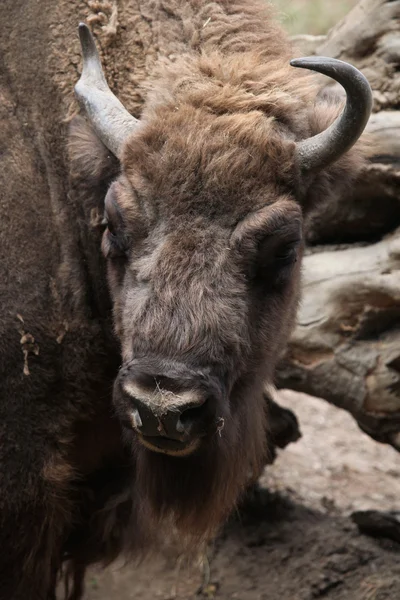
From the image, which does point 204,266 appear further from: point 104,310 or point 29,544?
point 29,544

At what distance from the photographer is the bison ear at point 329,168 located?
404 cm

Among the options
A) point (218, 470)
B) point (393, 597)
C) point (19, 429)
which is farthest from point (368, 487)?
point (19, 429)

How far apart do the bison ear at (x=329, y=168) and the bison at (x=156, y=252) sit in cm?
1

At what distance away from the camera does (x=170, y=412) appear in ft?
10.8

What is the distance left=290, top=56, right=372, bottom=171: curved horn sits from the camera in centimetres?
343

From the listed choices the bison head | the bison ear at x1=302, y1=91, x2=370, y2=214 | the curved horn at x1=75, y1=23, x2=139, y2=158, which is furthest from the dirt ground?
the curved horn at x1=75, y1=23, x2=139, y2=158

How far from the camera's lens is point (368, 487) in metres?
6.53

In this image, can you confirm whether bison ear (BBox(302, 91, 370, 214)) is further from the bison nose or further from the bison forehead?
the bison nose

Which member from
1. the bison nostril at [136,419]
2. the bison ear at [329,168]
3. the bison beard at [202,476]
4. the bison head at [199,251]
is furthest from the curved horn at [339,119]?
the bison nostril at [136,419]

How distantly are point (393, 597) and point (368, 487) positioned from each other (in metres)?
1.45

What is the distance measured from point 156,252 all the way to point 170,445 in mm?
812

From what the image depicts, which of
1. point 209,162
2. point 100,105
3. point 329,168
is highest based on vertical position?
point 100,105

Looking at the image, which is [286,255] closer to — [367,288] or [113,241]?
[113,241]

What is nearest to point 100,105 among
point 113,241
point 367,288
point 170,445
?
point 113,241
